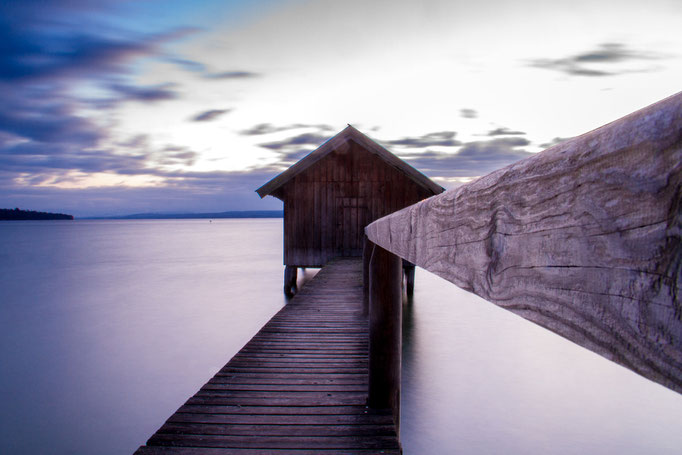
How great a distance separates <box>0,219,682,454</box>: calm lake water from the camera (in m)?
7.45

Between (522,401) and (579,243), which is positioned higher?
(579,243)

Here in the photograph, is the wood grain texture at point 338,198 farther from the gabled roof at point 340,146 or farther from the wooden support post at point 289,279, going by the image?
the wooden support post at point 289,279

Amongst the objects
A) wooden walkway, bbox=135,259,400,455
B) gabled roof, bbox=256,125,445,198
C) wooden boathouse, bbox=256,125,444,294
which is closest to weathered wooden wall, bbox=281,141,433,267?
wooden boathouse, bbox=256,125,444,294

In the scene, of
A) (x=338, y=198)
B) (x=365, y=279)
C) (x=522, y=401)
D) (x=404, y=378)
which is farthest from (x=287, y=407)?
(x=338, y=198)

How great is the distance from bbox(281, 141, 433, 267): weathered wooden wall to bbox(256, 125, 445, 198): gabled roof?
44cm

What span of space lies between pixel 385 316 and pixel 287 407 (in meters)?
1.26

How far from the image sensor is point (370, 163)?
553 inches

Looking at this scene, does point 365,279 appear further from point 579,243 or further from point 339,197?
point 339,197

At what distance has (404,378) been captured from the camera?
9.68 meters

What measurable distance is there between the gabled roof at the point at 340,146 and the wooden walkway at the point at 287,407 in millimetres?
8122

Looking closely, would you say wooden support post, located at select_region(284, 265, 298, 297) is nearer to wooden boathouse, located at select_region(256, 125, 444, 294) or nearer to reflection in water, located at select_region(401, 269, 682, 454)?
wooden boathouse, located at select_region(256, 125, 444, 294)

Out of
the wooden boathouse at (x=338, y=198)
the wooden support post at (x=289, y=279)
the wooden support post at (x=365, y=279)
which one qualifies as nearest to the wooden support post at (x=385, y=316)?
the wooden support post at (x=365, y=279)

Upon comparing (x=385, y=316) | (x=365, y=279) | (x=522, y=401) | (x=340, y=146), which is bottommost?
(x=522, y=401)

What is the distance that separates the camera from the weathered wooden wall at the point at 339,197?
1396cm
